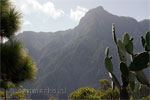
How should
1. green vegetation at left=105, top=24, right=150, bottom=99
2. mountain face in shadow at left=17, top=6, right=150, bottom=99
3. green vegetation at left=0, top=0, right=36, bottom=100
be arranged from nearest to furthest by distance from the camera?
green vegetation at left=0, top=0, right=36, bottom=100 < green vegetation at left=105, top=24, right=150, bottom=99 < mountain face in shadow at left=17, top=6, right=150, bottom=99

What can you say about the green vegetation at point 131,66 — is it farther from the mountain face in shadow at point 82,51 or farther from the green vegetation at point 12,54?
the mountain face in shadow at point 82,51

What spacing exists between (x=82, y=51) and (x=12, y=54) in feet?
425

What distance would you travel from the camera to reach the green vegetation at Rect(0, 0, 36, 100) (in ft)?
12.7

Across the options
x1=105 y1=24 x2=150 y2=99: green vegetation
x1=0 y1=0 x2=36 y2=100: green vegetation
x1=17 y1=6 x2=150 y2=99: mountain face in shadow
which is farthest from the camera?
x1=17 y1=6 x2=150 y2=99: mountain face in shadow

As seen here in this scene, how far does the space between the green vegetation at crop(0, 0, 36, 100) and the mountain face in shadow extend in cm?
10694

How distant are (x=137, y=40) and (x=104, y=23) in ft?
92.1

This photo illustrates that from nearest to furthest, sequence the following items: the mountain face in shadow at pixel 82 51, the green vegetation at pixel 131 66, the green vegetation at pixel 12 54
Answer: the green vegetation at pixel 12 54, the green vegetation at pixel 131 66, the mountain face in shadow at pixel 82 51

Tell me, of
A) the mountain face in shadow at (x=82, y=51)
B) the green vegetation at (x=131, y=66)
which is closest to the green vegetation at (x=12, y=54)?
the green vegetation at (x=131, y=66)

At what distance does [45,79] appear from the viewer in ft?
405

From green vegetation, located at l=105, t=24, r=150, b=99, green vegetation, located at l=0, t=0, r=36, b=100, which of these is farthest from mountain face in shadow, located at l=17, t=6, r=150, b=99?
green vegetation, located at l=0, t=0, r=36, b=100

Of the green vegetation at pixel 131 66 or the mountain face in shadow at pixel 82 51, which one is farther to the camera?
the mountain face in shadow at pixel 82 51

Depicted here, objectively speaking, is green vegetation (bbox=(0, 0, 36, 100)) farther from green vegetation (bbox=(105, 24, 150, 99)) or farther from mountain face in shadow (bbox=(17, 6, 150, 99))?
mountain face in shadow (bbox=(17, 6, 150, 99))

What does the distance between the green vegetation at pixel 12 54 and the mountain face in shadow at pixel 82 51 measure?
351 ft

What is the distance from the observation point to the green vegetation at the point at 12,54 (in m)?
3.87
